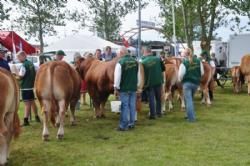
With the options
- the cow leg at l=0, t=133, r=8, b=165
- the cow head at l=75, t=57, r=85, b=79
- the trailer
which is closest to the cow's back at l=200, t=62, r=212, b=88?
the cow head at l=75, t=57, r=85, b=79

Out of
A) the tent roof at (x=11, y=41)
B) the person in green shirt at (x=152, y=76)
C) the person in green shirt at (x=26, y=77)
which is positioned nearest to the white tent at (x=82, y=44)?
the tent roof at (x=11, y=41)

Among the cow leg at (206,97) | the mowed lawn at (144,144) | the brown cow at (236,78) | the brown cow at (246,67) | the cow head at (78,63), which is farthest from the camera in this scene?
the brown cow at (236,78)

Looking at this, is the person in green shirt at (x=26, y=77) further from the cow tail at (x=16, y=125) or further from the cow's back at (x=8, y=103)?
the cow's back at (x=8, y=103)

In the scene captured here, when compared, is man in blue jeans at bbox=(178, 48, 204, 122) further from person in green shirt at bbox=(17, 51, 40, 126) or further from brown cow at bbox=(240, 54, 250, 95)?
brown cow at bbox=(240, 54, 250, 95)

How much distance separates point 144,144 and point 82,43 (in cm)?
2187

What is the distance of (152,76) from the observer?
12336 millimetres

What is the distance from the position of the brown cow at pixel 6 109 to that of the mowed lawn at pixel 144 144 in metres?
0.66

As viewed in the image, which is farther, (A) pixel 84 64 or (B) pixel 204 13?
(B) pixel 204 13

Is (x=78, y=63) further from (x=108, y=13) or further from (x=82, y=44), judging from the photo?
(x=108, y=13)

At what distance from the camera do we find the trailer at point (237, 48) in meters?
24.4

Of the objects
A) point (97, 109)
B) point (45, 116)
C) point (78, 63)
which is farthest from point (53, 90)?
point (78, 63)

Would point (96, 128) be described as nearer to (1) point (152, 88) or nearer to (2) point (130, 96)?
(2) point (130, 96)

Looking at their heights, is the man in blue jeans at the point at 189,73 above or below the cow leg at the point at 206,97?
above

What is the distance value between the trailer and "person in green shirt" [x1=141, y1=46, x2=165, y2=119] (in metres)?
12.8
